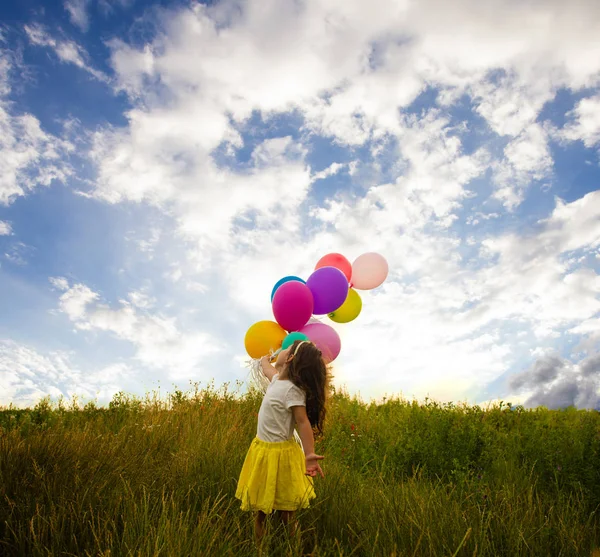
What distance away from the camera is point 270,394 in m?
3.60

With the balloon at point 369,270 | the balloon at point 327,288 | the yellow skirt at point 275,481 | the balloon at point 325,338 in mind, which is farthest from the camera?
the balloon at point 369,270

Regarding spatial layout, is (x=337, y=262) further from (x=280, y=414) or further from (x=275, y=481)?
(x=275, y=481)

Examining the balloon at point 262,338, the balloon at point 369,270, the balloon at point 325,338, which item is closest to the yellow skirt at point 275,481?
the balloon at point 262,338

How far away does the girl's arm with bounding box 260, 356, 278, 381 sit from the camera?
166 inches

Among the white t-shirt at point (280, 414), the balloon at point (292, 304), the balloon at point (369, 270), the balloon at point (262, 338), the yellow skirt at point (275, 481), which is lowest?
the yellow skirt at point (275, 481)

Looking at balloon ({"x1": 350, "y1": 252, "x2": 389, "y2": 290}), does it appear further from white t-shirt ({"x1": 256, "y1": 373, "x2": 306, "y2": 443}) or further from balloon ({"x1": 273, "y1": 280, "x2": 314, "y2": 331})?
white t-shirt ({"x1": 256, "y1": 373, "x2": 306, "y2": 443})

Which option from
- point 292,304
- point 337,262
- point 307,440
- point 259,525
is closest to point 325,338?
point 292,304

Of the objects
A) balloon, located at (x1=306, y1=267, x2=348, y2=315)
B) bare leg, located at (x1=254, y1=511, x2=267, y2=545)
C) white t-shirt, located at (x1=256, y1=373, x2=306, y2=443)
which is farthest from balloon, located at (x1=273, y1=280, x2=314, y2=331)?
bare leg, located at (x1=254, y1=511, x2=267, y2=545)

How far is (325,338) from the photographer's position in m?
4.96

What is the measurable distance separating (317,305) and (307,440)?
206cm

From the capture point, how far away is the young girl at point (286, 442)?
3.38 meters

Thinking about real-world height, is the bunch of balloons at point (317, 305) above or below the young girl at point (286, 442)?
above

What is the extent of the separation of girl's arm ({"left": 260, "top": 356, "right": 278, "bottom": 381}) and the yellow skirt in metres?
0.77

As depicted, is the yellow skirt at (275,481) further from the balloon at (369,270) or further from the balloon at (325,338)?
the balloon at (369,270)
